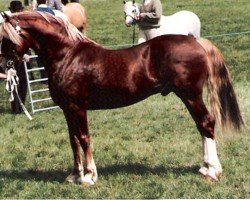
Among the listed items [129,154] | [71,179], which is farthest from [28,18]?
[129,154]

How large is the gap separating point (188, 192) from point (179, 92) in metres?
1.18

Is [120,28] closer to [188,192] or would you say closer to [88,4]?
[88,4]

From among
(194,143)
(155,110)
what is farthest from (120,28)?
(194,143)

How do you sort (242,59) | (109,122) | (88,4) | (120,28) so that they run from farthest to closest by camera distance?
(88,4) < (120,28) < (242,59) < (109,122)

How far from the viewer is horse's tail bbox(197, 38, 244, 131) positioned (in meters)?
6.63

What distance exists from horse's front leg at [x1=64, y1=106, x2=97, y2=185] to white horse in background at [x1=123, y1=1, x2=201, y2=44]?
330 cm

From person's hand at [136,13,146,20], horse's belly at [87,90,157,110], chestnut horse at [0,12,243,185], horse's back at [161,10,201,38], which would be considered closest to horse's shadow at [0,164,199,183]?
chestnut horse at [0,12,243,185]

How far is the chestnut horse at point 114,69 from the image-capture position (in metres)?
6.47

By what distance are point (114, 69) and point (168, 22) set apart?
139 inches

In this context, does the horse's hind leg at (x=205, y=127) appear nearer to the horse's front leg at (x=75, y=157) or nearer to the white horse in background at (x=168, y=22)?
the horse's front leg at (x=75, y=157)

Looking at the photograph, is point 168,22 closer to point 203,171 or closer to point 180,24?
point 180,24

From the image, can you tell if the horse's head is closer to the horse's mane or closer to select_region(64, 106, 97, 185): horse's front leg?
the horse's mane

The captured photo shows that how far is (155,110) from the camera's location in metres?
10.7

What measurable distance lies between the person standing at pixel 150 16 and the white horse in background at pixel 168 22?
53mm
